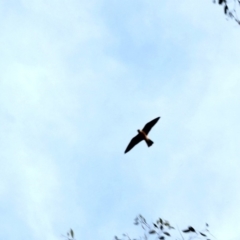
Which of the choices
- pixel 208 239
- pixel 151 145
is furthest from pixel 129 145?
pixel 208 239

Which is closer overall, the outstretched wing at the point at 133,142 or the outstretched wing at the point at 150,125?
the outstretched wing at the point at 150,125

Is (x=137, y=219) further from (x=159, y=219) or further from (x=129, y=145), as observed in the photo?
(x=129, y=145)

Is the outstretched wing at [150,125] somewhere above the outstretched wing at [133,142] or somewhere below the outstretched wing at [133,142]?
below

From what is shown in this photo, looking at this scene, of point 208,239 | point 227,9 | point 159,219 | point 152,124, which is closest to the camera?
point 208,239

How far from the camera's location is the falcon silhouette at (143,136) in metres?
21.2

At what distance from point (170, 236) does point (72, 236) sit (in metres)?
2.85

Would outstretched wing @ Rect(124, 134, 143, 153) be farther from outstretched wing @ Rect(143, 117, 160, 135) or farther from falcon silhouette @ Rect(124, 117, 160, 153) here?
outstretched wing @ Rect(143, 117, 160, 135)

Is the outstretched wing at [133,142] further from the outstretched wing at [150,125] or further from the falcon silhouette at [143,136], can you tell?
the outstretched wing at [150,125]

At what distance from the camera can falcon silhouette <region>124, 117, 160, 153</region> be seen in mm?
21250

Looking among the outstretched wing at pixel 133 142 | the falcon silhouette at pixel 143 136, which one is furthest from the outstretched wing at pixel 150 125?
the outstretched wing at pixel 133 142

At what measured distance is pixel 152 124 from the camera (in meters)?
21.2

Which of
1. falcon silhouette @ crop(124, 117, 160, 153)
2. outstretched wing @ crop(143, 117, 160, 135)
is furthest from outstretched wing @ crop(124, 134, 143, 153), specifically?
outstretched wing @ crop(143, 117, 160, 135)

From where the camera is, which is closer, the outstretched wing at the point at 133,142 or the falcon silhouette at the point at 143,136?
the falcon silhouette at the point at 143,136

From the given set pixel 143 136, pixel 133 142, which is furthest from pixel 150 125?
pixel 133 142
